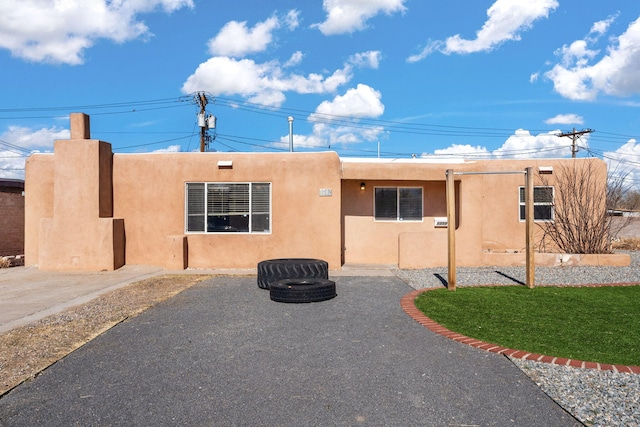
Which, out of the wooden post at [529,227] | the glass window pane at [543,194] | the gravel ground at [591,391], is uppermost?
the glass window pane at [543,194]

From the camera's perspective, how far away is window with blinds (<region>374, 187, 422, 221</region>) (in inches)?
544

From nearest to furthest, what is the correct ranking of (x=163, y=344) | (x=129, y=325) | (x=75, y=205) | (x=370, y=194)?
(x=163, y=344), (x=129, y=325), (x=75, y=205), (x=370, y=194)

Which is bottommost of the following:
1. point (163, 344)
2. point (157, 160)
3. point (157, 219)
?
point (163, 344)

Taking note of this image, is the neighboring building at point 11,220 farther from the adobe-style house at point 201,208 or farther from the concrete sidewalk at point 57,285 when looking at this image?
the adobe-style house at point 201,208

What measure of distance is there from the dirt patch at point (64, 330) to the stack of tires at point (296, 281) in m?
1.79

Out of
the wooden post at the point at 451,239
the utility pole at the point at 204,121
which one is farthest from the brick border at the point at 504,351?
the utility pole at the point at 204,121

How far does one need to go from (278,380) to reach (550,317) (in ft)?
14.6

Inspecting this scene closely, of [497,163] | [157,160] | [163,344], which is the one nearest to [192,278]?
[157,160]

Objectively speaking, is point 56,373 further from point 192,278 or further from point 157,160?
point 157,160

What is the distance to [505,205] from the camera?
1503 centimetres

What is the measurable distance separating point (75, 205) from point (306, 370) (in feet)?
33.0

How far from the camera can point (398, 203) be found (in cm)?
1388

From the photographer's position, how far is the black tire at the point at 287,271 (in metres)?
9.45

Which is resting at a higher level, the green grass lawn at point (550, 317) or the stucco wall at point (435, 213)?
the stucco wall at point (435, 213)
